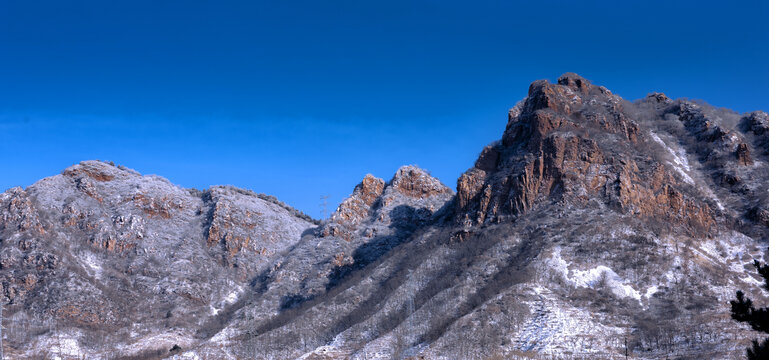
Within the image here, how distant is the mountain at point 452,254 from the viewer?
8125 centimetres

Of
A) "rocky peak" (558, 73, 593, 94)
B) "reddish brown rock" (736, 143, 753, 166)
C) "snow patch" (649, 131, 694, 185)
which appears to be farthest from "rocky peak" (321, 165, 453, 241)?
"reddish brown rock" (736, 143, 753, 166)

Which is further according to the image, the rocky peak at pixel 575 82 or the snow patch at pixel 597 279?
the rocky peak at pixel 575 82

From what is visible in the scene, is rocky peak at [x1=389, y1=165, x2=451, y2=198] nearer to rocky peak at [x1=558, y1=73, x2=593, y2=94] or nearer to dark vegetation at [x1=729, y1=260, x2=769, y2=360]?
rocky peak at [x1=558, y1=73, x2=593, y2=94]

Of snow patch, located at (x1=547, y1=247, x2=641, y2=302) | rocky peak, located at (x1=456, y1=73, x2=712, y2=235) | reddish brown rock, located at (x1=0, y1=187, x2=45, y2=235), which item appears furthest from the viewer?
reddish brown rock, located at (x1=0, y1=187, x2=45, y2=235)

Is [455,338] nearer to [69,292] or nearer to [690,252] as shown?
[690,252]

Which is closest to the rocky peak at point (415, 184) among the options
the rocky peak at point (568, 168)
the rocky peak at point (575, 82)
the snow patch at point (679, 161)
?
the rocky peak at point (568, 168)

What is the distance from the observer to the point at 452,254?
108 m

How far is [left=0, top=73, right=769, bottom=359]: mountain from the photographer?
81.2 m

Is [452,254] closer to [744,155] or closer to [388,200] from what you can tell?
[388,200]

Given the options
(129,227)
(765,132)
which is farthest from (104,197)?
(765,132)

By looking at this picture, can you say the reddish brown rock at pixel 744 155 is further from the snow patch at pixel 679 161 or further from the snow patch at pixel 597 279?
the snow patch at pixel 597 279

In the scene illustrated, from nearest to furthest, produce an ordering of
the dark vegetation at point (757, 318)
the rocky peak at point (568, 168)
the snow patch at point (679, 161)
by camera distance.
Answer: the dark vegetation at point (757, 318) → the rocky peak at point (568, 168) → the snow patch at point (679, 161)

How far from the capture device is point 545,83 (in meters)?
128

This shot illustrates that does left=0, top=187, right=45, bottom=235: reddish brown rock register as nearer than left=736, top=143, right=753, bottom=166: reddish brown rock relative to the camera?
No
